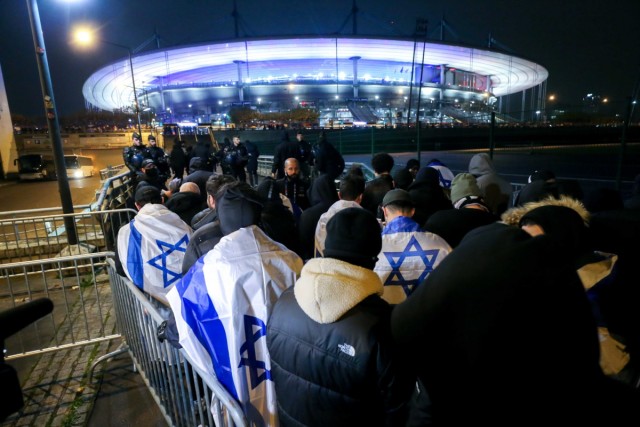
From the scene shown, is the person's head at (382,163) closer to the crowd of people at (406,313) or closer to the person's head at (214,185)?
the crowd of people at (406,313)

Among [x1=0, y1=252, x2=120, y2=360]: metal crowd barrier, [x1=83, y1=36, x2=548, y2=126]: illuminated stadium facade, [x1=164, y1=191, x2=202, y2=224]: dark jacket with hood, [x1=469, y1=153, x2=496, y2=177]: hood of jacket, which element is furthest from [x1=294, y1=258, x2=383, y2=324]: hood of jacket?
[x1=83, y1=36, x2=548, y2=126]: illuminated stadium facade

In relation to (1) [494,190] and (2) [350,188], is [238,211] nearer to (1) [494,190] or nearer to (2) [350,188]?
(2) [350,188]

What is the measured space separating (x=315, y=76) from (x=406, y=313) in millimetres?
88229

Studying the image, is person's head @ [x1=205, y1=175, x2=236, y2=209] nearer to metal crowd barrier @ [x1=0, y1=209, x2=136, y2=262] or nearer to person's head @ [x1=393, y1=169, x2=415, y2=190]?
person's head @ [x1=393, y1=169, x2=415, y2=190]

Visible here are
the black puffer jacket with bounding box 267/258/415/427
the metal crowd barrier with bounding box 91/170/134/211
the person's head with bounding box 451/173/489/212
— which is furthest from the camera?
the metal crowd barrier with bounding box 91/170/134/211

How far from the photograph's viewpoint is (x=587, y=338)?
1213 mm

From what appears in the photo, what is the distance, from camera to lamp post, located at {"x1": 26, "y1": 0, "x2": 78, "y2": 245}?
268 inches

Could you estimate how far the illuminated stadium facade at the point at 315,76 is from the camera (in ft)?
244

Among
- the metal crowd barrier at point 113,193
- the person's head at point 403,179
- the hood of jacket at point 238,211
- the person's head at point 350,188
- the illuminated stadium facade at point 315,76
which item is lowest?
the metal crowd barrier at point 113,193

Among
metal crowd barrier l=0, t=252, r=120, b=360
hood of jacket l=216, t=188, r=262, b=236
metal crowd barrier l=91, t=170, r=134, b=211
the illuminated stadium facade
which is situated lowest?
metal crowd barrier l=0, t=252, r=120, b=360

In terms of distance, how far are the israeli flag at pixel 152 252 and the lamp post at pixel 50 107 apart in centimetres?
481

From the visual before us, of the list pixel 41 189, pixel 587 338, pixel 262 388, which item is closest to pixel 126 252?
pixel 262 388

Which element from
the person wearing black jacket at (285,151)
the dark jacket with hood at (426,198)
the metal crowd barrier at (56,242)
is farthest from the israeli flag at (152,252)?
the person wearing black jacket at (285,151)

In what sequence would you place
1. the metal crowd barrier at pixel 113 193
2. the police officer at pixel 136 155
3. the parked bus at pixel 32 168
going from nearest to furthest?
the metal crowd barrier at pixel 113 193 → the police officer at pixel 136 155 → the parked bus at pixel 32 168
